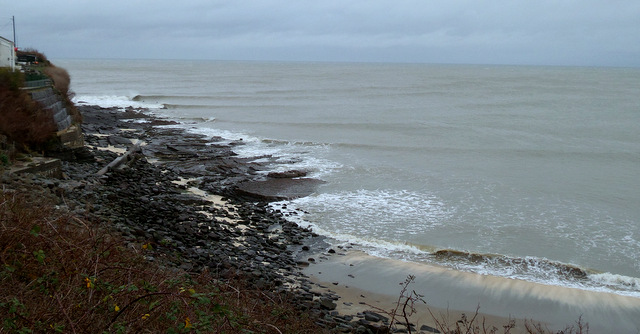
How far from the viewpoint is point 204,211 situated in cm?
1387

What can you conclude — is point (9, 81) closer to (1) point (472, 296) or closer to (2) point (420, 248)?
(2) point (420, 248)

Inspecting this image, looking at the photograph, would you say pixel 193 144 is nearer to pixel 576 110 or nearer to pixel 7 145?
pixel 7 145

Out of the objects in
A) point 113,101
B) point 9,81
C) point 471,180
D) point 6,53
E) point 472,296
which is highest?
point 6,53

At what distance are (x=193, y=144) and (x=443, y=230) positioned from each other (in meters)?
14.2

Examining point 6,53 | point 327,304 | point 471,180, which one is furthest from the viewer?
point 6,53

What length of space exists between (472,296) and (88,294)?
750 centimetres

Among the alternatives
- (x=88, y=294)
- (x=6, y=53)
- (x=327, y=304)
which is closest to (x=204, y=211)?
(x=327, y=304)

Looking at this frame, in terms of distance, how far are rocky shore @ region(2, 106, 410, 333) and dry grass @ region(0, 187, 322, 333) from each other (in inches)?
95.1

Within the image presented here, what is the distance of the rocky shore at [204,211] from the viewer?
9.61 m

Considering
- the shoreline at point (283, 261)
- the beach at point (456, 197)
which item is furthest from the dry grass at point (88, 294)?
the beach at point (456, 197)

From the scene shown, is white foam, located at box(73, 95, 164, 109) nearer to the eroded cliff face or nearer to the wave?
the eroded cliff face

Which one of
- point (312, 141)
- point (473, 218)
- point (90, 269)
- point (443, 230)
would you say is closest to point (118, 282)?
point (90, 269)

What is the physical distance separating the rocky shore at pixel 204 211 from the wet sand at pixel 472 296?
706 millimetres

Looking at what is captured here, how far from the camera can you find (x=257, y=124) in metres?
34.8
